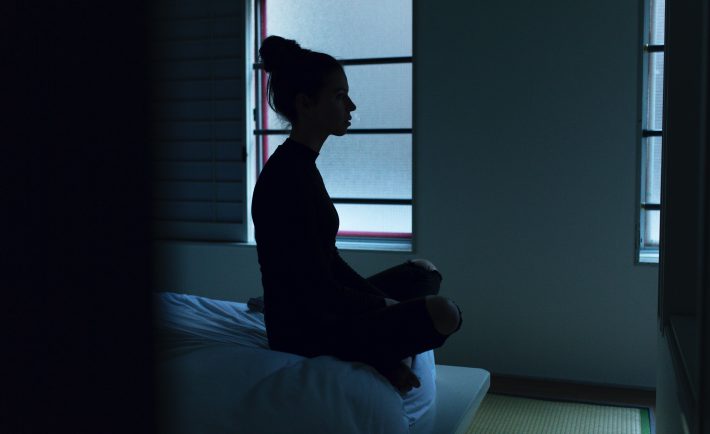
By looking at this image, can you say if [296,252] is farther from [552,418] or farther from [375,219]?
[375,219]

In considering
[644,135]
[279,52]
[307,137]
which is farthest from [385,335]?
[644,135]

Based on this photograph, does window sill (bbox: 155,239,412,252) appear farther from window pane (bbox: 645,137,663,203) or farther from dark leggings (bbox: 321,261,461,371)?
dark leggings (bbox: 321,261,461,371)

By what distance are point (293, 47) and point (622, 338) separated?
193cm

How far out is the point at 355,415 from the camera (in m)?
1.68

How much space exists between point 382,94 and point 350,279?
4.81 feet

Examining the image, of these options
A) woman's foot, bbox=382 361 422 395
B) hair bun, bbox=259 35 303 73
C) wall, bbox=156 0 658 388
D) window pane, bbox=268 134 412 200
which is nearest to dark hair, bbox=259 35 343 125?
hair bun, bbox=259 35 303 73

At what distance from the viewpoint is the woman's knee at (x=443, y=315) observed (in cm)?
176

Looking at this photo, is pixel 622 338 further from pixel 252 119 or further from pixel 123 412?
pixel 123 412

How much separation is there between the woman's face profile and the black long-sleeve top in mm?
135

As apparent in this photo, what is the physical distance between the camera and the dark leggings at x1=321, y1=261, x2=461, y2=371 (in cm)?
177

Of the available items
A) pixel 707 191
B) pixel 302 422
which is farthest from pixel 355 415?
pixel 707 191

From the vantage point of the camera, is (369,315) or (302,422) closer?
(302,422)

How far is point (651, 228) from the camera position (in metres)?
3.06

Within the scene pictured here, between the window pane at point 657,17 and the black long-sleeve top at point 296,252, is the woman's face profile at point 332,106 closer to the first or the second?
the black long-sleeve top at point 296,252
